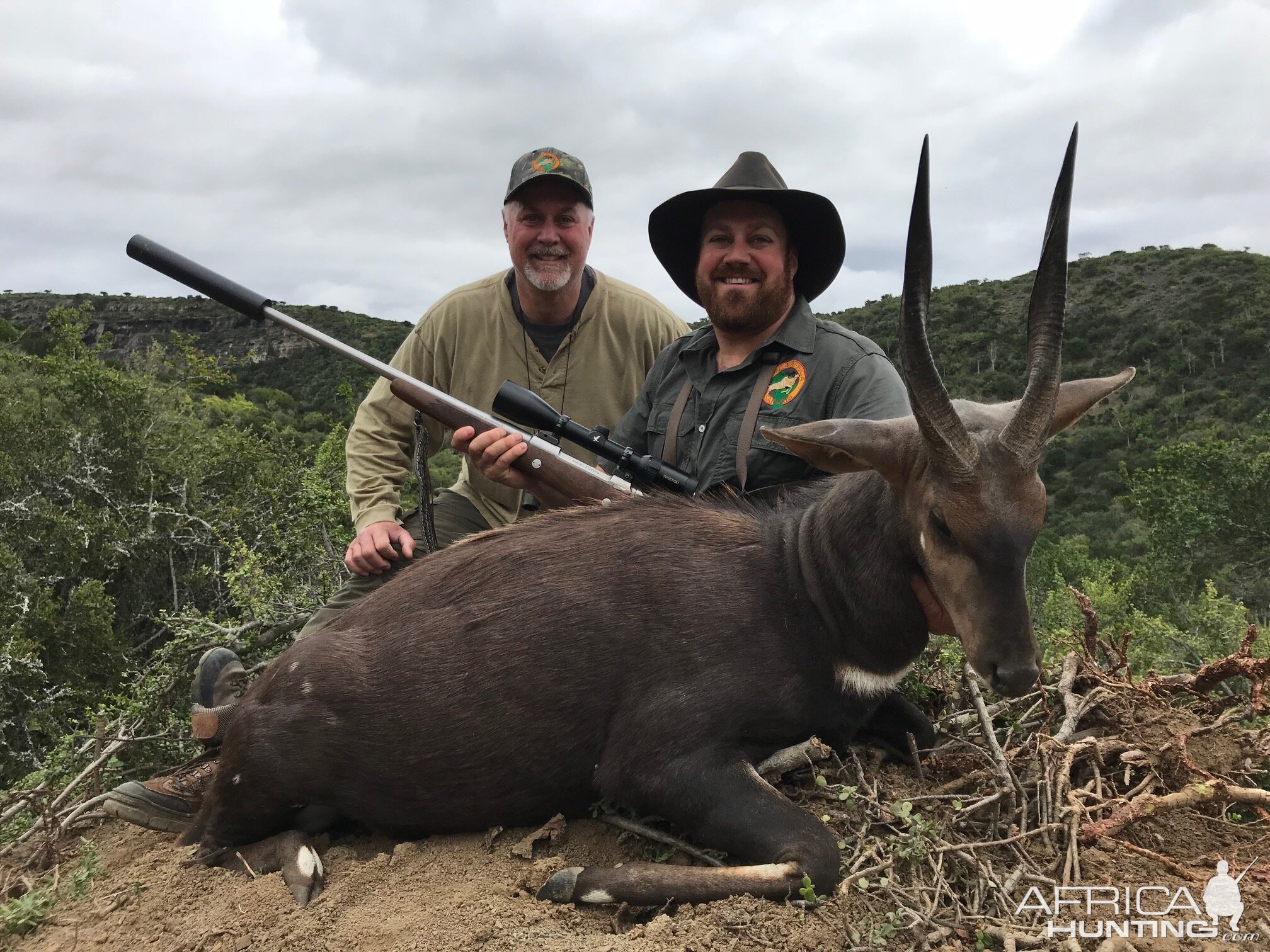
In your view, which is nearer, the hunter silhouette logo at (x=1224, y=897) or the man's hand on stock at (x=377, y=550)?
the hunter silhouette logo at (x=1224, y=897)

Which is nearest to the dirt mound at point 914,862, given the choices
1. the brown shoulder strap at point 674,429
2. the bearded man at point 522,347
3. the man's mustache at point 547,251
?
the brown shoulder strap at point 674,429

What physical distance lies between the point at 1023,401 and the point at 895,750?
1835mm

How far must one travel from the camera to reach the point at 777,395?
4586 millimetres

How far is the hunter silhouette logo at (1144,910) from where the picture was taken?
269 cm

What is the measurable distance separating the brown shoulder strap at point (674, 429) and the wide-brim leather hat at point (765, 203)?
0.69 metres

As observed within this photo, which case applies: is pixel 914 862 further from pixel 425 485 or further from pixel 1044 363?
pixel 425 485

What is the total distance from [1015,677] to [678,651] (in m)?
1.17

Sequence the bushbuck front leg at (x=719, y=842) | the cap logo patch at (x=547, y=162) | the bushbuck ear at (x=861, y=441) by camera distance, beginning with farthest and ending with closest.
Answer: the cap logo patch at (x=547, y=162)
the bushbuck ear at (x=861, y=441)
the bushbuck front leg at (x=719, y=842)

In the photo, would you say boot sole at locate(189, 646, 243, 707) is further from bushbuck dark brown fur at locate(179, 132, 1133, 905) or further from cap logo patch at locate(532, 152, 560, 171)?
cap logo patch at locate(532, 152, 560, 171)

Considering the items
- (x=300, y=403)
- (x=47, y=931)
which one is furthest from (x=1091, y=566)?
(x=300, y=403)

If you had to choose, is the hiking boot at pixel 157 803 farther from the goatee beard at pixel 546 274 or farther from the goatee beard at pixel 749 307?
the goatee beard at pixel 546 274

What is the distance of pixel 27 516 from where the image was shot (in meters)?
11.2

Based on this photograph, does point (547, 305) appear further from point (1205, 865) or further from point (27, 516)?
point (27, 516)

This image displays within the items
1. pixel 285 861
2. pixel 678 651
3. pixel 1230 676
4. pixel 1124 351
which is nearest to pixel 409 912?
pixel 285 861
